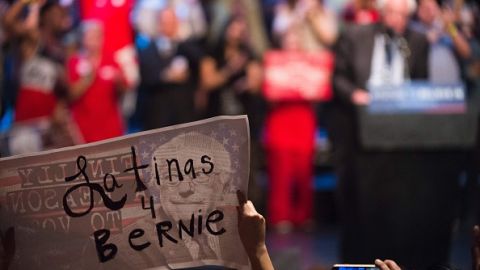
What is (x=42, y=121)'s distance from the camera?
755 centimetres

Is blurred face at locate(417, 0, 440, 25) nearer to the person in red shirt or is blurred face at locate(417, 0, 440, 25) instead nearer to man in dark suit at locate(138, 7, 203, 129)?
man in dark suit at locate(138, 7, 203, 129)

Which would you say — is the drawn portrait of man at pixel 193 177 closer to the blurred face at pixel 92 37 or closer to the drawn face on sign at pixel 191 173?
the drawn face on sign at pixel 191 173

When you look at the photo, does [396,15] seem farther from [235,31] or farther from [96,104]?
[96,104]

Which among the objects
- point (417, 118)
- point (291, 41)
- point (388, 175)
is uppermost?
point (291, 41)

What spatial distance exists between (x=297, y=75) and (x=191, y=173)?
546cm

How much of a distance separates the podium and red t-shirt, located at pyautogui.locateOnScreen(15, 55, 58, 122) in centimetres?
225

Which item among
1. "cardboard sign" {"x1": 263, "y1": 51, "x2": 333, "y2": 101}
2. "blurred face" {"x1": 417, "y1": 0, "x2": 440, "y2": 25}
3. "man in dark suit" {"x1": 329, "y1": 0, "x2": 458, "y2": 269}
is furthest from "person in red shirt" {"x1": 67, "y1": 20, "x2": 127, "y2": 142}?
"blurred face" {"x1": 417, "y1": 0, "x2": 440, "y2": 25}

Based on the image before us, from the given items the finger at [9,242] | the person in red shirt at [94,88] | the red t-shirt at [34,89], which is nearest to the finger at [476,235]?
the finger at [9,242]

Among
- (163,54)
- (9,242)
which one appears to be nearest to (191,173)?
(9,242)

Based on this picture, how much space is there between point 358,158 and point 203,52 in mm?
2440

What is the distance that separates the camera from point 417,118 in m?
6.69

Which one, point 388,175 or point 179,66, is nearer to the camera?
point 388,175

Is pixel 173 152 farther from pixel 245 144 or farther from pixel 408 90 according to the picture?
pixel 408 90

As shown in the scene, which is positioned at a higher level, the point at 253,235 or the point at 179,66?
the point at 179,66
